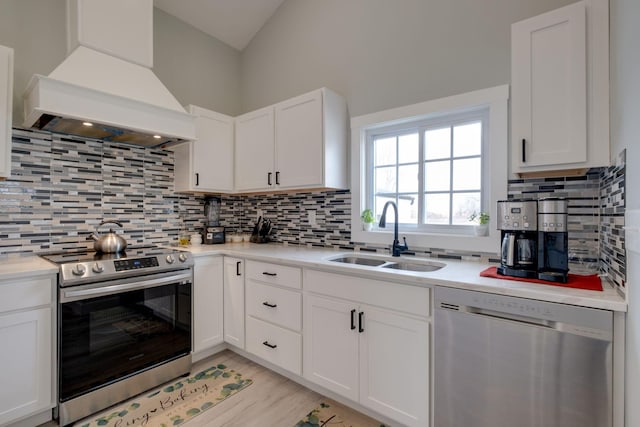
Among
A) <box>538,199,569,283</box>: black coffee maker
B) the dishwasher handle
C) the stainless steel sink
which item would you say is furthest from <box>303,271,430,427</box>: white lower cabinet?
<box>538,199,569,283</box>: black coffee maker

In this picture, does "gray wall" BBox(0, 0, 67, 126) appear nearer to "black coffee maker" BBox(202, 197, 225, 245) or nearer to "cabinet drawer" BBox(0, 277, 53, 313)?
"cabinet drawer" BBox(0, 277, 53, 313)

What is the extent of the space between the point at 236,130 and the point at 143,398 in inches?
90.4

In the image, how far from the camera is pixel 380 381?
1705 millimetres

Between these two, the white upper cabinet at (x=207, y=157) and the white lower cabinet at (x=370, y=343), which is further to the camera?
the white upper cabinet at (x=207, y=157)

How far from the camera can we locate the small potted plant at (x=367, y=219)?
2486 mm

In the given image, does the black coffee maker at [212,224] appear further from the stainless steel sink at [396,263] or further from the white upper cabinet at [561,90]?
the white upper cabinet at [561,90]

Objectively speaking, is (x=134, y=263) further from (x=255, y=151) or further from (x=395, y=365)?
(x=395, y=365)

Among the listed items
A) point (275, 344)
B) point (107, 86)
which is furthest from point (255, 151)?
point (275, 344)

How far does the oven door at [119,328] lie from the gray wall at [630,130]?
2393mm

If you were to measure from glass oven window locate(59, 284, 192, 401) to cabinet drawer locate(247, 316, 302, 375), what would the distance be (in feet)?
1.57

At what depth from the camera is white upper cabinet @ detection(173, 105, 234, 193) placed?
274 centimetres

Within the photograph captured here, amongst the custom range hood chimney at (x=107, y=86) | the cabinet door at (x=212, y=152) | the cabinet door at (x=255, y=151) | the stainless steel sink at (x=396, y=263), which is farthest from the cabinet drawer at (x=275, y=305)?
the custom range hood chimney at (x=107, y=86)

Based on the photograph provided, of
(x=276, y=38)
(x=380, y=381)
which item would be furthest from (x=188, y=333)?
(x=276, y=38)

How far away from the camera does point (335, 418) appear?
1831mm
